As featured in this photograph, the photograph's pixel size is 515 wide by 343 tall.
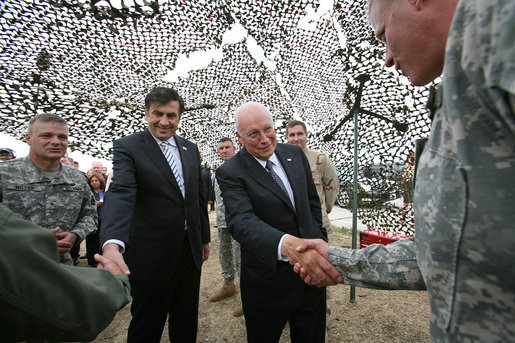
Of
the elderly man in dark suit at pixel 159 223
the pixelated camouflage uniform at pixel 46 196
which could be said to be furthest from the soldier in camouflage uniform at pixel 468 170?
the pixelated camouflage uniform at pixel 46 196

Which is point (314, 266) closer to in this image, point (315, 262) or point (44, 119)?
point (315, 262)

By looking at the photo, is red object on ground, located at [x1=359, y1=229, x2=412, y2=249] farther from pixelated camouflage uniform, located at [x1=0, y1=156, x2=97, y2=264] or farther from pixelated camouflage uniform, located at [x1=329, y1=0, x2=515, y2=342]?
pixelated camouflage uniform, located at [x1=0, y1=156, x2=97, y2=264]

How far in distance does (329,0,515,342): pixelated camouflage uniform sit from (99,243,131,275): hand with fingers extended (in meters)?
1.34

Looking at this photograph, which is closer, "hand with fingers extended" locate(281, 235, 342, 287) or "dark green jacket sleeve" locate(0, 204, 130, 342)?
"dark green jacket sleeve" locate(0, 204, 130, 342)

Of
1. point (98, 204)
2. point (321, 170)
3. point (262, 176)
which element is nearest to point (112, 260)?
point (262, 176)

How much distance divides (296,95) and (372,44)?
1.12 m

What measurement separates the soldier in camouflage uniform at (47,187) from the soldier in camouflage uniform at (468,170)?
273 centimetres

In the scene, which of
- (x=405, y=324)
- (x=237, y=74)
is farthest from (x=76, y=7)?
(x=405, y=324)

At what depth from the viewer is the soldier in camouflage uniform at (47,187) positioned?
2.15 m

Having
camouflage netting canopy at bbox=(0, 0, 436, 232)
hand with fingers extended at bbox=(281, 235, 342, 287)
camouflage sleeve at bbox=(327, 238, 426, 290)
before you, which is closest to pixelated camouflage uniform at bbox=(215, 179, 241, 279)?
camouflage netting canopy at bbox=(0, 0, 436, 232)

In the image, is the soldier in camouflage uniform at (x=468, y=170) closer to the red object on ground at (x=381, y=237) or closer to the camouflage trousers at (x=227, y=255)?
the red object on ground at (x=381, y=237)

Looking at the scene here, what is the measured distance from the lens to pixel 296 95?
3.33 meters

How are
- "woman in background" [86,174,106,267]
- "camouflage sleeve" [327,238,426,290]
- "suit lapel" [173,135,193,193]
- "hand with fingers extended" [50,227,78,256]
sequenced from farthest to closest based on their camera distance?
"woman in background" [86,174,106,267], "suit lapel" [173,135,193,193], "hand with fingers extended" [50,227,78,256], "camouflage sleeve" [327,238,426,290]

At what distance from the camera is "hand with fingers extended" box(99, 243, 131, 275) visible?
1.24 meters
